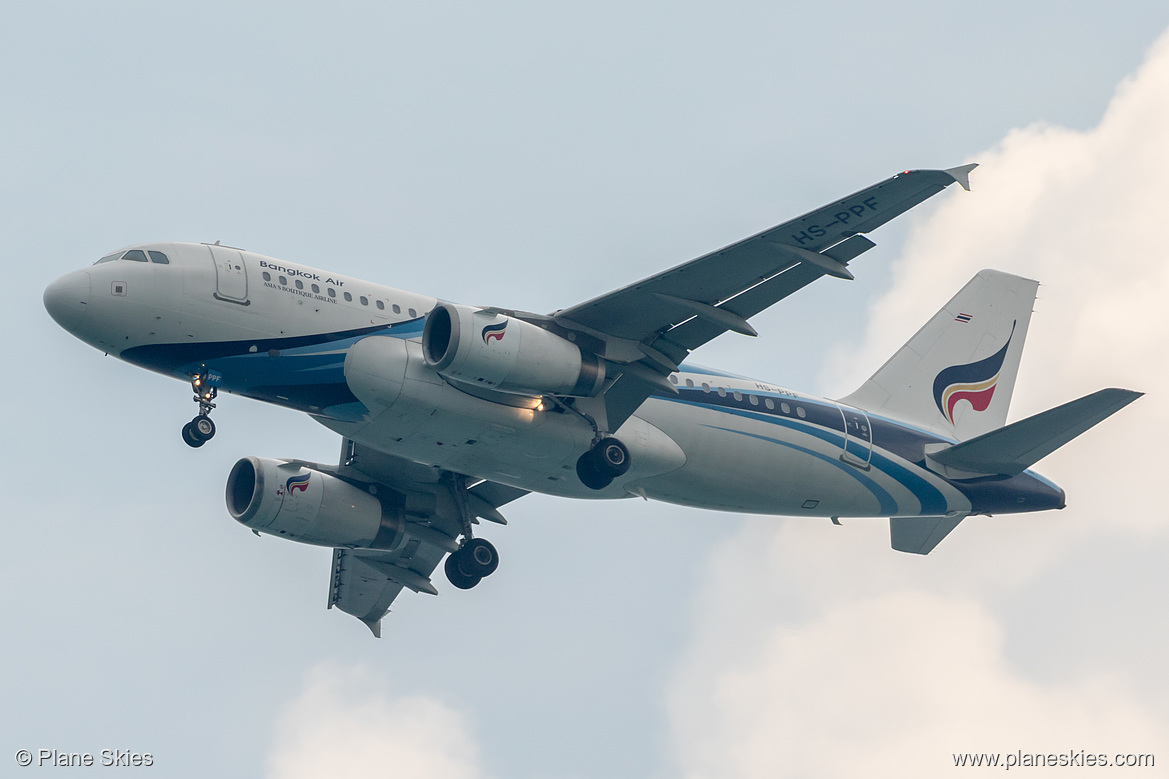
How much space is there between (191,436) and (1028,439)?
63.3 feet

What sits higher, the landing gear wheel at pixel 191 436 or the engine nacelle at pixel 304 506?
the landing gear wheel at pixel 191 436

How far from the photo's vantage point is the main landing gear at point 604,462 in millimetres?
30984

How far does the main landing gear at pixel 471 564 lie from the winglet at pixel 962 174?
50.4ft

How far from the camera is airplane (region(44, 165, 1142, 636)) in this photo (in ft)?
94.7

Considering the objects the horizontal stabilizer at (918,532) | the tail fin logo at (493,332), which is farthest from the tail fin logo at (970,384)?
the tail fin logo at (493,332)

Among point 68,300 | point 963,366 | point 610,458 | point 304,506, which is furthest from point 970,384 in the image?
point 68,300

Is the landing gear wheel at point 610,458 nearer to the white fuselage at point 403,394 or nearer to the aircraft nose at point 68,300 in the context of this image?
the white fuselage at point 403,394

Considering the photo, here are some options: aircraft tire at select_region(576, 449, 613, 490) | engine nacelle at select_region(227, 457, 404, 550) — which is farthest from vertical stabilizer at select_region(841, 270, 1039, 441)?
engine nacelle at select_region(227, 457, 404, 550)

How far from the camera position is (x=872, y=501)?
35156 millimetres

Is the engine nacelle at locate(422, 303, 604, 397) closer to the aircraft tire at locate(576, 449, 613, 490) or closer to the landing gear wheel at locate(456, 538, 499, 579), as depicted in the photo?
the aircraft tire at locate(576, 449, 613, 490)

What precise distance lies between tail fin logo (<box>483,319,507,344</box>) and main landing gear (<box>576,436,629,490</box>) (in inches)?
146

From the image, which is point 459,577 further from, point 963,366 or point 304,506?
point 963,366

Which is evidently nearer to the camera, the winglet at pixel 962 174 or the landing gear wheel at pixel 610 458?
the winglet at pixel 962 174

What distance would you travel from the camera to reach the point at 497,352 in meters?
28.9
